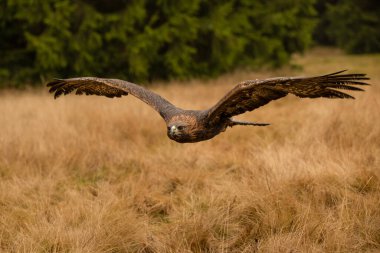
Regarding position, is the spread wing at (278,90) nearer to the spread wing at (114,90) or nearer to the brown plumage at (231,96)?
the brown plumage at (231,96)

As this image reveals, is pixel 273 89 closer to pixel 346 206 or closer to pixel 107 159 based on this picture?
pixel 346 206

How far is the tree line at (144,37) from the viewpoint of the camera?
11234mm

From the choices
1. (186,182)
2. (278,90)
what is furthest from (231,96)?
(186,182)

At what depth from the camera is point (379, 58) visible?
19125mm

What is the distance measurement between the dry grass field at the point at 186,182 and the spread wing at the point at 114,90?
921 millimetres

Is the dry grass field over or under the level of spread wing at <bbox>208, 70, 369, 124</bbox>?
under

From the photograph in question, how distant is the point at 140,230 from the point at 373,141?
3.18 m

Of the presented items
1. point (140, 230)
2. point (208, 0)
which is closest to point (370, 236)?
point (140, 230)

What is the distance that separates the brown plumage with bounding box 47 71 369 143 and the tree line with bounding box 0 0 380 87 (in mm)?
7083

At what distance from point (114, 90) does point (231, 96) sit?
1.80 meters

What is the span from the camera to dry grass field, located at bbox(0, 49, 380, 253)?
11.7ft

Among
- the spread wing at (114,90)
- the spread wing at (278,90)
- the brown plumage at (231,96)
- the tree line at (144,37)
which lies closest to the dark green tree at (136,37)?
the tree line at (144,37)

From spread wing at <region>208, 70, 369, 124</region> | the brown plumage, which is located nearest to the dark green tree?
the brown plumage

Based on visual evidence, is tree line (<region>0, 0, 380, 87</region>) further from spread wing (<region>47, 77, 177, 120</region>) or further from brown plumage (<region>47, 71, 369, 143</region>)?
brown plumage (<region>47, 71, 369, 143</region>)
